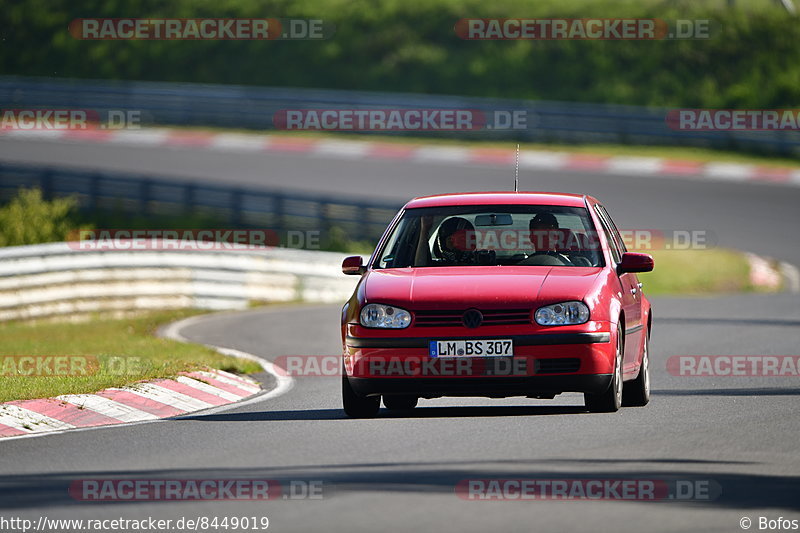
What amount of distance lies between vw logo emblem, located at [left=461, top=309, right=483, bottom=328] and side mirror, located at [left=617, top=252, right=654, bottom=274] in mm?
1542

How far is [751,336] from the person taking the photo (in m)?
18.0

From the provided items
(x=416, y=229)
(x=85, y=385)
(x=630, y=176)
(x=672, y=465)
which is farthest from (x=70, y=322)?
(x=630, y=176)

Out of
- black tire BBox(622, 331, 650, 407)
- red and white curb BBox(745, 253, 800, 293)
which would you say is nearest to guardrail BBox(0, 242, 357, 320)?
red and white curb BBox(745, 253, 800, 293)

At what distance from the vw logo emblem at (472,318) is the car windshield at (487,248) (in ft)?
3.20

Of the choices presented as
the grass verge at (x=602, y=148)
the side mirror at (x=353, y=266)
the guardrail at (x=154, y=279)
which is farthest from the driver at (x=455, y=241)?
the grass verge at (x=602, y=148)

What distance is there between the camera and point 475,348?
10227 millimetres

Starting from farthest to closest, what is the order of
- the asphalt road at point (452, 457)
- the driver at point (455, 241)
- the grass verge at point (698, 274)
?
the grass verge at point (698, 274)
the driver at point (455, 241)
the asphalt road at point (452, 457)

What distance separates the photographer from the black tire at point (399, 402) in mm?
11569

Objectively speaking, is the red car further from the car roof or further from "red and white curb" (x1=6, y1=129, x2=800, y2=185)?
"red and white curb" (x1=6, y1=129, x2=800, y2=185)

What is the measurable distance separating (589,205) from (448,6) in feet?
140

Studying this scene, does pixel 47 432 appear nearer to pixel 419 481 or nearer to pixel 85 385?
pixel 85 385

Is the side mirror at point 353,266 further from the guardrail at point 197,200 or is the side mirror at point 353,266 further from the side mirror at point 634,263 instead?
the guardrail at point 197,200

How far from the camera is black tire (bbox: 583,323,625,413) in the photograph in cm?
1070

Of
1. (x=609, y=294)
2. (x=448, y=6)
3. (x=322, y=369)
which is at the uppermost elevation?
(x=448, y=6)
